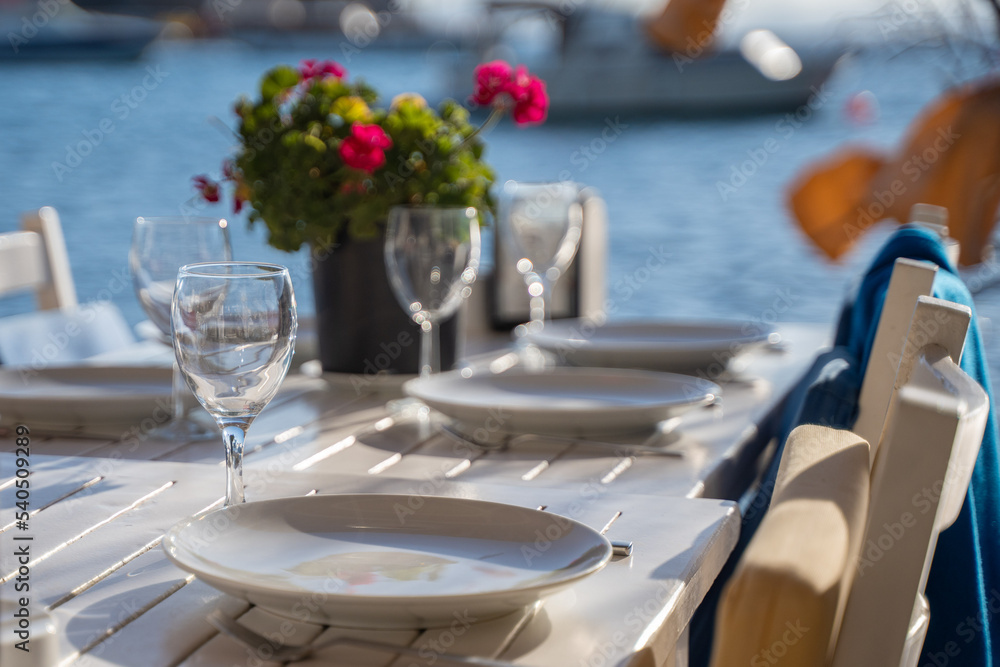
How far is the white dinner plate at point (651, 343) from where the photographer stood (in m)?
1.31

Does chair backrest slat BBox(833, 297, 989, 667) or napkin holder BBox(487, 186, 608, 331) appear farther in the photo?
napkin holder BBox(487, 186, 608, 331)

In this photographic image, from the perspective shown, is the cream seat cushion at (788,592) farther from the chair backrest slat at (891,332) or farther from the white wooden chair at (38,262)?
the white wooden chair at (38,262)

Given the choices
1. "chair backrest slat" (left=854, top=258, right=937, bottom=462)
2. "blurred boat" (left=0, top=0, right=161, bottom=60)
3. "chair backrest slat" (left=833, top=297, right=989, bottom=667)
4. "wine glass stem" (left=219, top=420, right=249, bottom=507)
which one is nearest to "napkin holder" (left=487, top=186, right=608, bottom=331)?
"chair backrest slat" (left=854, top=258, right=937, bottom=462)

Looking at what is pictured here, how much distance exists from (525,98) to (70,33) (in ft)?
67.8

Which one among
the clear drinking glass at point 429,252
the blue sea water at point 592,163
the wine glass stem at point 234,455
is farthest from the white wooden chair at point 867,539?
the blue sea water at point 592,163

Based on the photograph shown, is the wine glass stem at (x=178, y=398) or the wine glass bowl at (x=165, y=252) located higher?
the wine glass bowl at (x=165, y=252)

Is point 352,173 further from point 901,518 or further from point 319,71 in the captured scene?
point 901,518

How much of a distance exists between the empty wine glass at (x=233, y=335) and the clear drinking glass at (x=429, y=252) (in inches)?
17.8

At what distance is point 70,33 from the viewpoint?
19.5 metres

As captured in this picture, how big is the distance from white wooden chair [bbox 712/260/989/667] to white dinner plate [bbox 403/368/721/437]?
0.36 metres

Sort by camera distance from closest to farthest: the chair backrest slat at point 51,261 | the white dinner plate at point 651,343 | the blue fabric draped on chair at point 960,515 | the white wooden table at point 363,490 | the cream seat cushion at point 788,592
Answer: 1. the cream seat cushion at point 788,592
2. the white wooden table at point 363,490
3. the blue fabric draped on chair at point 960,515
4. the white dinner plate at point 651,343
5. the chair backrest slat at point 51,261

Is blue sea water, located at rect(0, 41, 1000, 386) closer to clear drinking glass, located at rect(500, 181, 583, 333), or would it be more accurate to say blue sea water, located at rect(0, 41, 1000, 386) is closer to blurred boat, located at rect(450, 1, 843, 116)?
clear drinking glass, located at rect(500, 181, 583, 333)

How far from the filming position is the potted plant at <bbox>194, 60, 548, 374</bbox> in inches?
47.6

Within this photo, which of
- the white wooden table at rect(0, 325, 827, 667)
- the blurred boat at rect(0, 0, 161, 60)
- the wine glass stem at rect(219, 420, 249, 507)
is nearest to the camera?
the white wooden table at rect(0, 325, 827, 667)
